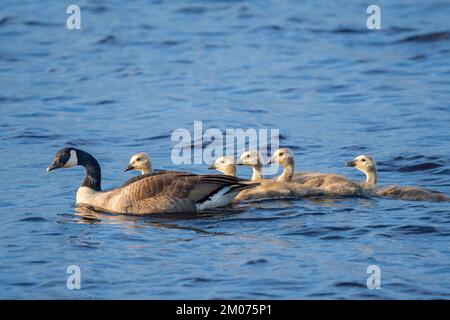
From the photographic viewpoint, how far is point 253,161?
16.8 m

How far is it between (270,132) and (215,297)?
8.90m

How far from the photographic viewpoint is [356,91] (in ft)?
78.1

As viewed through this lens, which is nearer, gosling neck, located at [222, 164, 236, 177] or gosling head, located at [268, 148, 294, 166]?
gosling head, located at [268, 148, 294, 166]

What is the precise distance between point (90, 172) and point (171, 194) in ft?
5.23

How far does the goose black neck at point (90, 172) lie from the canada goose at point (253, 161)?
2.28 meters

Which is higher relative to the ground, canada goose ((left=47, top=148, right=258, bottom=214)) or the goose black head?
the goose black head

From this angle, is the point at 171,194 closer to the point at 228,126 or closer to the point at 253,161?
the point at 253,161

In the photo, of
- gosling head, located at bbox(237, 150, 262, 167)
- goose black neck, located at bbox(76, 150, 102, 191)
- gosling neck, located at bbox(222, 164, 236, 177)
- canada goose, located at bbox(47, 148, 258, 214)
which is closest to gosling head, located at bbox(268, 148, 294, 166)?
gosling head, located at bbox(237, 150, 262, 167)

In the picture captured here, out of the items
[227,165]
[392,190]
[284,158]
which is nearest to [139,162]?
[227,165]

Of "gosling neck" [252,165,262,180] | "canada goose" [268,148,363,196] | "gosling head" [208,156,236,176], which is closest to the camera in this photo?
"canada goose" [268,148,363,196]

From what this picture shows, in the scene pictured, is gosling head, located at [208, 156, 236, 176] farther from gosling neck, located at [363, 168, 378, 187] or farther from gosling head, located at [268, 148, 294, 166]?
gosling neck, located at [363, 168, 378, 187]

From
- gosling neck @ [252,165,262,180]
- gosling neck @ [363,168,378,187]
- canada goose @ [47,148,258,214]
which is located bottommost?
canada goose @ [47,148,258,214]

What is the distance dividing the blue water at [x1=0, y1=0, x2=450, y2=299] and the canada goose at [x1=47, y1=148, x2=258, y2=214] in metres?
0.28

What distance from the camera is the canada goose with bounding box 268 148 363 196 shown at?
15992 mm
